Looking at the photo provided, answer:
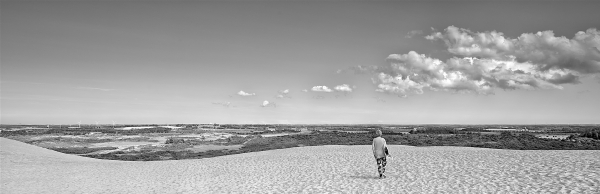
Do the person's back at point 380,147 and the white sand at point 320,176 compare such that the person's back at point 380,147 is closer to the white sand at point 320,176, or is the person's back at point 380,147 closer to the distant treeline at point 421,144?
the white sand at point 320,176

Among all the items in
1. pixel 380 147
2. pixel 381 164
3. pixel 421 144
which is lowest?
pixel 421 144

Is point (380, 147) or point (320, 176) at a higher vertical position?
point (380, 147)

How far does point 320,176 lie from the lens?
50.0 ft

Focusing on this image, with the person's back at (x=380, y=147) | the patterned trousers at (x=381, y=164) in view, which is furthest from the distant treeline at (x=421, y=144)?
the person's back at (x=380, y=147)

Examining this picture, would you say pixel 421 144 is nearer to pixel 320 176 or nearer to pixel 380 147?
pixel 320 176

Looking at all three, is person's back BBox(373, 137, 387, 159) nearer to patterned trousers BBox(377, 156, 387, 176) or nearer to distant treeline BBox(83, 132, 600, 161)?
patterned trousers BBox(377, 156, 387, 176)

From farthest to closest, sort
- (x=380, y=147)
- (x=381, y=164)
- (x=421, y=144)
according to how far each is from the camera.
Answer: (x=421, y=144)
(x=381, y=164)
(x=380, y=147)

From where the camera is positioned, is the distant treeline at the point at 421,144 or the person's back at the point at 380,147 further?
the distant treeline at the point at 421,144

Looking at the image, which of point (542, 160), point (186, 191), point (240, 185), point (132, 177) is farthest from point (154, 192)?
point (542, 160)

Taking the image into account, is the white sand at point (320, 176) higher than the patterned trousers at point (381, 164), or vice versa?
the patterned trousers at point (381, 164)

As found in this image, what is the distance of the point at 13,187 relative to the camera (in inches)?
542

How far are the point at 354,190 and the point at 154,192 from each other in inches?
285

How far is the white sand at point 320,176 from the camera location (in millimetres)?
11898

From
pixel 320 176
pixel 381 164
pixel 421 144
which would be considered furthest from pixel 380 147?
pixel 421 144
